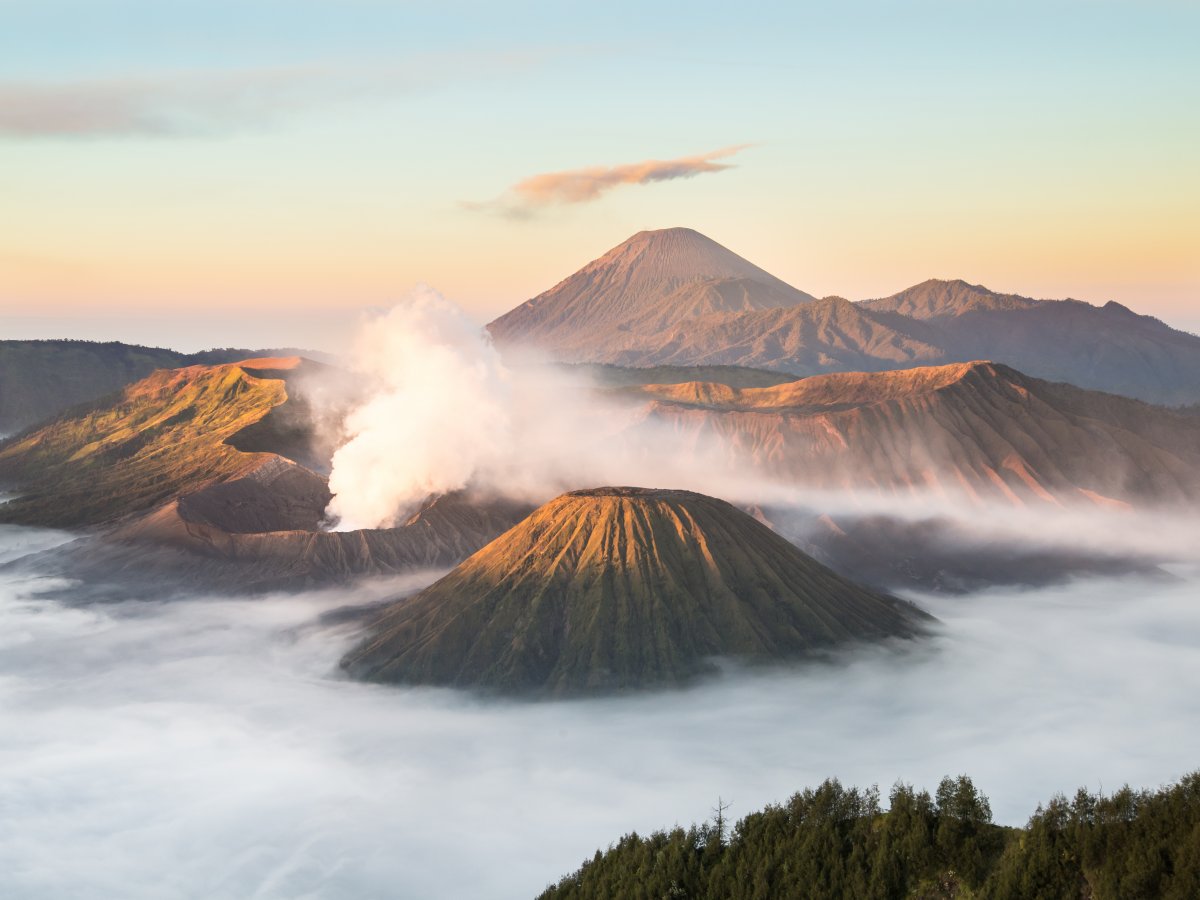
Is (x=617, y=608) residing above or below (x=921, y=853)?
above

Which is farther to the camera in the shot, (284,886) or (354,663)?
(354,663)

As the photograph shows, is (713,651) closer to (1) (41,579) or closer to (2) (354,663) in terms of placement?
(2) (354,663)

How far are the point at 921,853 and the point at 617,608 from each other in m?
73.4

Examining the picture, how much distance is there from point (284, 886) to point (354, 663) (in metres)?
48.3

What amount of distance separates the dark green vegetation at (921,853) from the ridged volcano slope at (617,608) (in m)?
49.1

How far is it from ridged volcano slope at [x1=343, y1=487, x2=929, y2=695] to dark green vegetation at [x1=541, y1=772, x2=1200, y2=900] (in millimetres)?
49128

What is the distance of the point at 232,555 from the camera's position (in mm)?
193250

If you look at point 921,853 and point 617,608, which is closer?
point 921,853

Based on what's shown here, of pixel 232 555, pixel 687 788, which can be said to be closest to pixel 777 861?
pixel 687 788

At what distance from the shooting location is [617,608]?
477 feet

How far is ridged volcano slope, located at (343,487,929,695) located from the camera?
142 meters

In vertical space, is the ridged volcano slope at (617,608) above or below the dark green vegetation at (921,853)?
above

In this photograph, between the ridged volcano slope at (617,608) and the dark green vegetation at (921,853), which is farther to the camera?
the ridged volcano slope at (617,608)

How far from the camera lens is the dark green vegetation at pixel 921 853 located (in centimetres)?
6762
